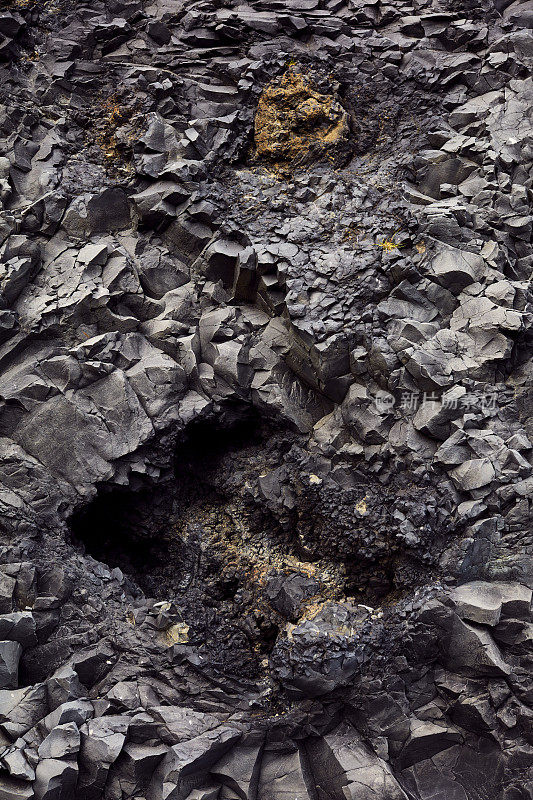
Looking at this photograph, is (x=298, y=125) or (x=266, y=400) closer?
(x=266, y=400)

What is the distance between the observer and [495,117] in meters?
10.3

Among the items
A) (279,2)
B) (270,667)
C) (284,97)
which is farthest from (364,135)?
(270,667)

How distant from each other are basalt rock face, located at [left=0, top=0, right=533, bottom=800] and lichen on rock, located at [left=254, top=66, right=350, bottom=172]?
4 cm

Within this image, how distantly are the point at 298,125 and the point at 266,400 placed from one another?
4.29 meters

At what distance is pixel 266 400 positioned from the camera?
983 cm

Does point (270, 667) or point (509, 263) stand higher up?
point (509, 263)

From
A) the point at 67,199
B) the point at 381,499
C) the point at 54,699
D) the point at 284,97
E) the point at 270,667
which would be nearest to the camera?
the point at 54,699

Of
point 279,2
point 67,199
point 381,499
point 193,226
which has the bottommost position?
point 381,499

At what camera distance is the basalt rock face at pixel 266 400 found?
792 centimetres

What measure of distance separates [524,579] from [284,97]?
766 centimetres

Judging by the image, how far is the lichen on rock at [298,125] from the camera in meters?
10.9

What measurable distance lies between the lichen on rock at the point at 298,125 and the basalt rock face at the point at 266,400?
4 cm

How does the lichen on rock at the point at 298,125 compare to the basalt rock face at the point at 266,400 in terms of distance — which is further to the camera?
the lichen on rock at the point at 298,125

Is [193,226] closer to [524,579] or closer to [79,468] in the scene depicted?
[79,468]
